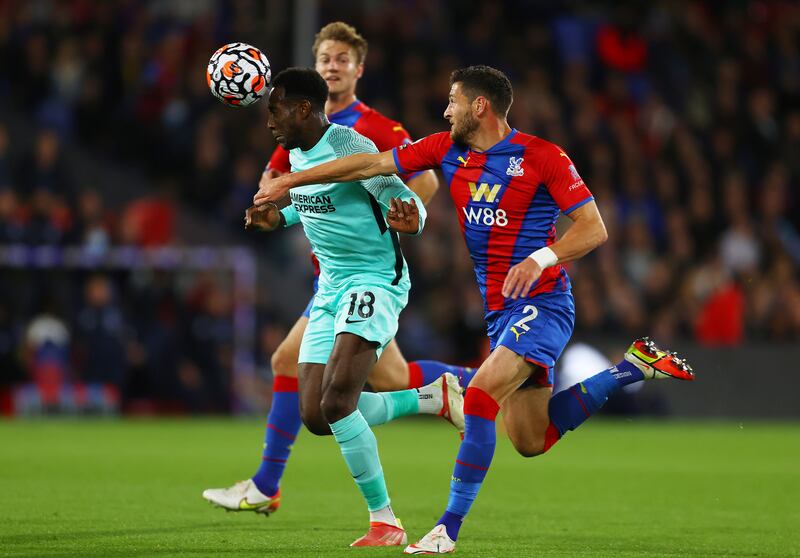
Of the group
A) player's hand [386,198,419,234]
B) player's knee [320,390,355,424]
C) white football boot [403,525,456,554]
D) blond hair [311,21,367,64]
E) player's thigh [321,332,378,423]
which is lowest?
white football boot [403,525,456,554]

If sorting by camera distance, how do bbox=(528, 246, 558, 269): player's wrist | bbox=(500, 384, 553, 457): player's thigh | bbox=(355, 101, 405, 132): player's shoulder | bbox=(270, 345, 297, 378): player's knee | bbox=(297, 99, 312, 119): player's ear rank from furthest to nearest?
bbox=(355, 101, 405, 132): player's shoulder < bbox=(270, 345, 297, 378): player's knee < bbox=(500, 384, 553, 457): player's thigh < bbox=(297, 99, 312, 119): player's ear < bbox=(528, 246, 558, 269): player's wrist

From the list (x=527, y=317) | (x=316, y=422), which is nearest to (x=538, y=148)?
(x=527, y=317)

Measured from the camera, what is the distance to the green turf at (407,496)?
6820mm

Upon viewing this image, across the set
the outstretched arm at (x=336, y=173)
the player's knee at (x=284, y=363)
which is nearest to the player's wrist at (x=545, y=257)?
the outstretched arm at (x=336, y=173)

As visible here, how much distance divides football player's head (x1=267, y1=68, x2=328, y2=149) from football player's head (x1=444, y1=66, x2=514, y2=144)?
30.3 inches

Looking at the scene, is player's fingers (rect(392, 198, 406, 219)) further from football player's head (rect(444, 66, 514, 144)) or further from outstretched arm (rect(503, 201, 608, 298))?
outstretched arm (rect(503, 201, 608, 298))

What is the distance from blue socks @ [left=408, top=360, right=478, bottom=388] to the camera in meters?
8.20

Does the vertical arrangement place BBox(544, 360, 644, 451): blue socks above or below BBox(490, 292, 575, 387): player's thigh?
below

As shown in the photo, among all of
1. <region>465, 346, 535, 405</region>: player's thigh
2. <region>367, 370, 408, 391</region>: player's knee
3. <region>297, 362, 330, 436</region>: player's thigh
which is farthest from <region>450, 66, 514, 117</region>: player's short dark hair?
<region>367, 370, 408, 391</region>: player's knee

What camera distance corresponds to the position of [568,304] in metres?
7.20

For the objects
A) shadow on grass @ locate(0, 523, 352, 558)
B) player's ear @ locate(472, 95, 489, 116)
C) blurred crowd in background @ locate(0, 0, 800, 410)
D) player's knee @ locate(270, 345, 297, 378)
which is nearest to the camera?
shadow on grass @ locate(0, 523, 352, 558)

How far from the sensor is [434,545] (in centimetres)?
637

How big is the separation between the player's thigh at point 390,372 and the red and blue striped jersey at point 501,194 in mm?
1064

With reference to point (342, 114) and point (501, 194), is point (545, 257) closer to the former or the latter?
point (501, 194)
